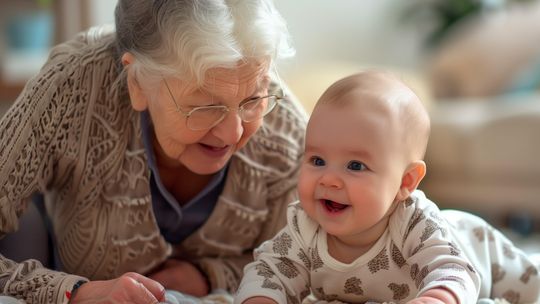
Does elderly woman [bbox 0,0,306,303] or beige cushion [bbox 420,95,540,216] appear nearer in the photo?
elderly woman [bbox 0,0,306,303]

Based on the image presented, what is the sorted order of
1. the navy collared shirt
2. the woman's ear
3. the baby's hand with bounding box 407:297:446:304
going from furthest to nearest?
the navy collared shirt
the woman's ear
the baby's hand with bounding box 407:297:446:304

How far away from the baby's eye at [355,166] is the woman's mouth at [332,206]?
0.21 ft

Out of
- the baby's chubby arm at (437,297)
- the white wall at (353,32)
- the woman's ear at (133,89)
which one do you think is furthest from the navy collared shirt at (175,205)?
the white wall at (353,32)

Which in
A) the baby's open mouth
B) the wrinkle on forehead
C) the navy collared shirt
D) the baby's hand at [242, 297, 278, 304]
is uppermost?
the wrinkle on forehead

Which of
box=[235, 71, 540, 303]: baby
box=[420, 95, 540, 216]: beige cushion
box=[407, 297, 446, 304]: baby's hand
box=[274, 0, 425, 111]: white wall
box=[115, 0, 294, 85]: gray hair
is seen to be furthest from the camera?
box=[274, 0, 425, 111]: white wall

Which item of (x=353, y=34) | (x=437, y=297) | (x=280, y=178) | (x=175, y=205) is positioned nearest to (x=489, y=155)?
(x=353, y=34)

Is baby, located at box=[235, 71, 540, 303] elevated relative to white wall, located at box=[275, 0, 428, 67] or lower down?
elevated

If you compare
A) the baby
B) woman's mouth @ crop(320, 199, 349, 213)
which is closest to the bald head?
the baby

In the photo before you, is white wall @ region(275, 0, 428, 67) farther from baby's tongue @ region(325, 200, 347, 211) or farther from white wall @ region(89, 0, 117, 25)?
baby's tongue @ region(325, 200, 347, 211)

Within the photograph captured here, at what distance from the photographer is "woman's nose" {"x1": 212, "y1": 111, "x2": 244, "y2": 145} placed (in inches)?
62.1

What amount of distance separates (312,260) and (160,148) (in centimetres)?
51

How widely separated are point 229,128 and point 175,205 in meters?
0.30

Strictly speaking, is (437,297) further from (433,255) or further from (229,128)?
(229,128)

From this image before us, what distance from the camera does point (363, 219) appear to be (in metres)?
1.37
